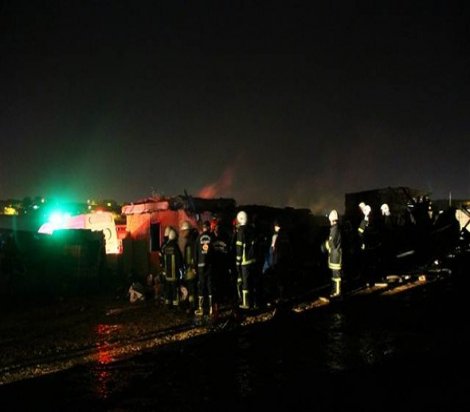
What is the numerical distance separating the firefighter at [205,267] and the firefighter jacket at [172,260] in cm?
114

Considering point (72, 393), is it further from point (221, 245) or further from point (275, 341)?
point (221, 245)

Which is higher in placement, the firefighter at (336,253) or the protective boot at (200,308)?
the firefighter at (336,253)

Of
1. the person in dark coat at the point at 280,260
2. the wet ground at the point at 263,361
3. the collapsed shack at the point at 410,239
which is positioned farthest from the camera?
the collapsed shack at the point at 410,239

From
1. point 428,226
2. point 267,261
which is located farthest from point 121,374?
point 428,226

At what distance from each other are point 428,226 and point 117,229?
1222 cm

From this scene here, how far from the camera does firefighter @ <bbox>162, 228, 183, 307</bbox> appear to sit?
13.2 metres

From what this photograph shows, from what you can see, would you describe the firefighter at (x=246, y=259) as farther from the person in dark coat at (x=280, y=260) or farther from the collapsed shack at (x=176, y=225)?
the collapsed shack at (x=176, y=225)

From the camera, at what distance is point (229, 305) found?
13312mm

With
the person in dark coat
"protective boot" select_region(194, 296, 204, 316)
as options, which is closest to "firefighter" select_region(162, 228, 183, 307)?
"protective boot" select_region(194, 296, 204, 316)

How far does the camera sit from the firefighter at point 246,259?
11992mm

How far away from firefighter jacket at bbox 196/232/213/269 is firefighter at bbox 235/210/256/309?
0.64m

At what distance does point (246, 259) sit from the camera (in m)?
12.0

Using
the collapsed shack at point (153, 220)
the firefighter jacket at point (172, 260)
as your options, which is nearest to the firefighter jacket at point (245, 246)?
the firefighter jacket at point (172, 260)

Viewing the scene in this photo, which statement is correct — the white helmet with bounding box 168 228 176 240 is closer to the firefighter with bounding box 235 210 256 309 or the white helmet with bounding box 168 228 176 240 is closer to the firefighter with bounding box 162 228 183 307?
the firefighter with bounding box 162 228 183 307
